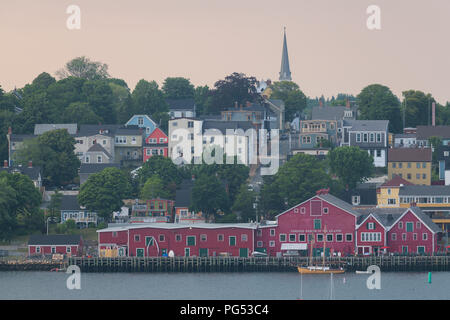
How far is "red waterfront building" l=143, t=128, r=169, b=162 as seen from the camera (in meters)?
148

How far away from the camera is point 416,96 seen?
164375mm

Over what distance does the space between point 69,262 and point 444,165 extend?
36945 millimetres

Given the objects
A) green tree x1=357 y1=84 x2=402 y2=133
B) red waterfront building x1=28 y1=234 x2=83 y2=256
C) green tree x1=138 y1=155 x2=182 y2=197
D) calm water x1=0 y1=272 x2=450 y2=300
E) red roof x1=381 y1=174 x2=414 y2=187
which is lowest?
calm water x1=0 y1=272 x2=450 y2=300

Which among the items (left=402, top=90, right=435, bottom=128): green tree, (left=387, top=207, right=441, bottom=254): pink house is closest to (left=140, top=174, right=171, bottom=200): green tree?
(left=387, top=207, right=441, bottom=254): pink house

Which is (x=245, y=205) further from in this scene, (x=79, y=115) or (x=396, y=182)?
(x=79, y=115)

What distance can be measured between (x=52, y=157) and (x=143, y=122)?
1733cm

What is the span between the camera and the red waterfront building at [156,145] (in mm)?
147750

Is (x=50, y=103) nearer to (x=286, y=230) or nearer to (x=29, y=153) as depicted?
(x=29, y=153)

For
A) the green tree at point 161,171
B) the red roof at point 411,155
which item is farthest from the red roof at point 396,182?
the green tree at point 161,171

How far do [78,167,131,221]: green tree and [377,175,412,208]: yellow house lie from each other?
1871 cm

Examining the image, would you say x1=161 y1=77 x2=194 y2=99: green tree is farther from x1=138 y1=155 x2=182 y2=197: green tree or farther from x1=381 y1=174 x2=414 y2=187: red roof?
x1=381 y1=174 x2=414 y2=187: red roof

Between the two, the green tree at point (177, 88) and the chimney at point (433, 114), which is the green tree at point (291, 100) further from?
the chimney at point (433, 114)

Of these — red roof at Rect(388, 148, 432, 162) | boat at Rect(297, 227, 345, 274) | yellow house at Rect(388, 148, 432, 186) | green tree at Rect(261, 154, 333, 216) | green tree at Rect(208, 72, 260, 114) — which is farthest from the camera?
green tree at Rect(208, 72, 260, 114)
